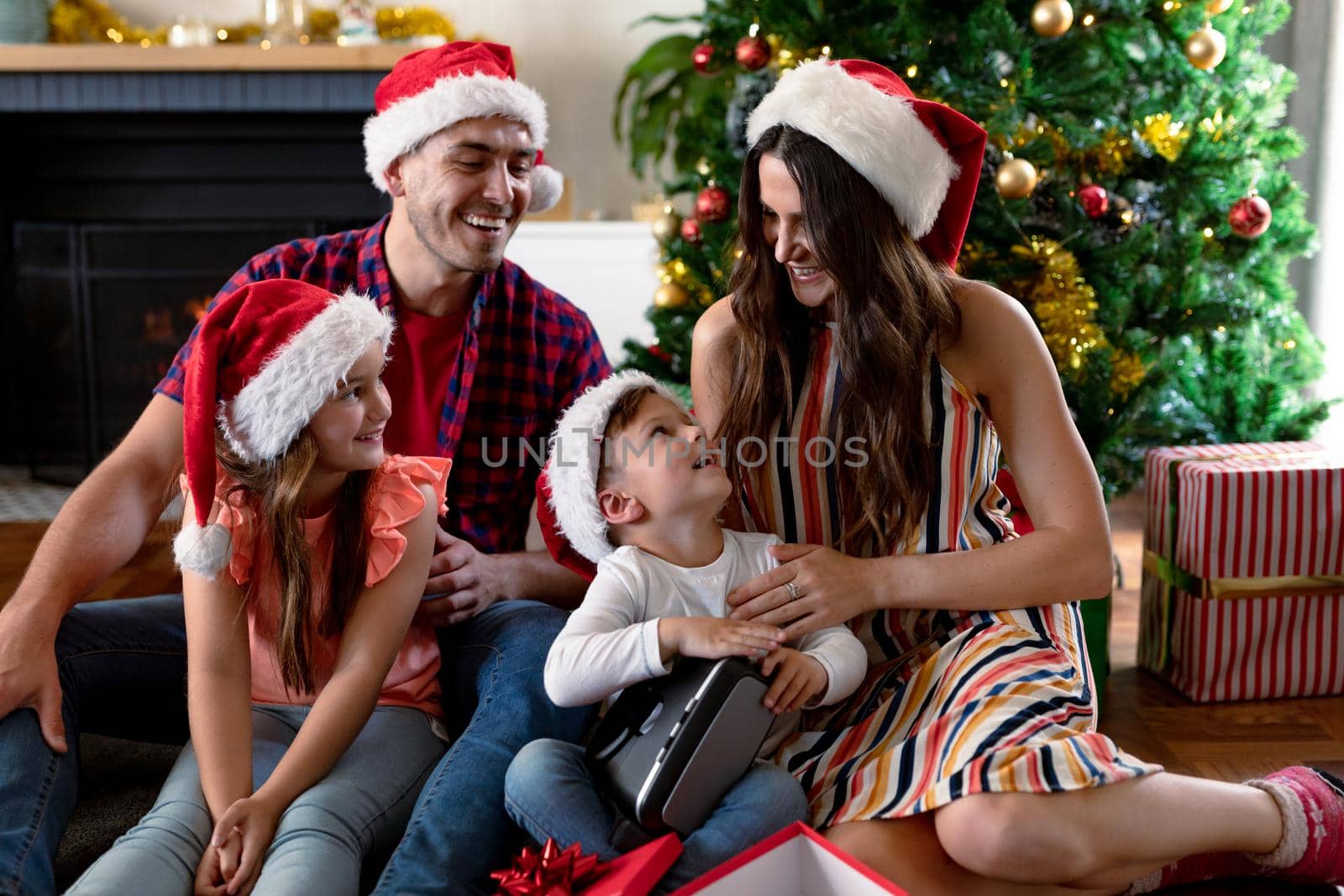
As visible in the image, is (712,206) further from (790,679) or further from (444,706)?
(790,679)

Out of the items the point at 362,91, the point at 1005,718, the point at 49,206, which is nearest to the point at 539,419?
the point at 1005,718

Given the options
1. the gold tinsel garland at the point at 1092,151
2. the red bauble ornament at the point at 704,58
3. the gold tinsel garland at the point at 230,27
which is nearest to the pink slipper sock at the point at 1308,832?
the gold tinsel garland at the point at 1092,151

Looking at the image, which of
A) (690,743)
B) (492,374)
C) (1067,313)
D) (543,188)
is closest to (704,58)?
(543,188)

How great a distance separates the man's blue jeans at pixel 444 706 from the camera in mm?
1334

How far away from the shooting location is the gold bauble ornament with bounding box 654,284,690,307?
2.64m

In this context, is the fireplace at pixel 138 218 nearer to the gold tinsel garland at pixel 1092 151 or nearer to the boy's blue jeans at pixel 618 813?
the gold tinsel garland at pixel 1092 151

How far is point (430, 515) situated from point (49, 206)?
3222mm

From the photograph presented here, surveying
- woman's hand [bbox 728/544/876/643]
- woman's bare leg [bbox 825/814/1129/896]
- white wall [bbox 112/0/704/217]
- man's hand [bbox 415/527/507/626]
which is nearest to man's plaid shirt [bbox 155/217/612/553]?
man's hand [bbox 415/527/507/626]

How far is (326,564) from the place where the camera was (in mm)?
1521

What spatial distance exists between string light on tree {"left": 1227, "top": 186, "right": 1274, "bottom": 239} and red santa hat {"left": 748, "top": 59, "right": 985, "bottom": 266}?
117 centimetres

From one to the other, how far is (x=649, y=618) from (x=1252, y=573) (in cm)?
131

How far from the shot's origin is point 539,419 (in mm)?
1952

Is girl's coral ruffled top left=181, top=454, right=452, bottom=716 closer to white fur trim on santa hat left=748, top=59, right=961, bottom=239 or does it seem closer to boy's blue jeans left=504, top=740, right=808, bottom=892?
boy's blue jeans left=504, top=740, right=808, bottom=892

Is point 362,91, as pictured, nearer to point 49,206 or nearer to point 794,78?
point 49,206
